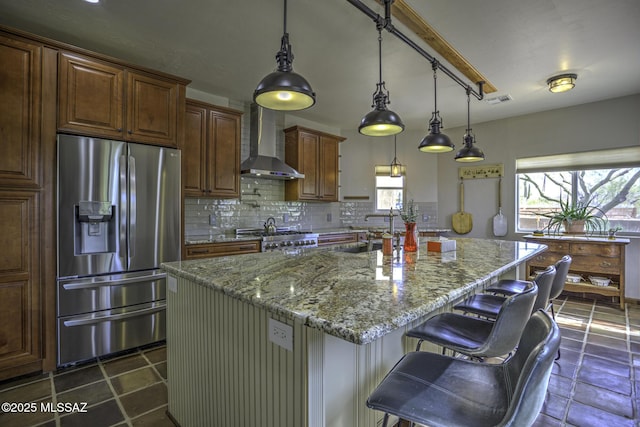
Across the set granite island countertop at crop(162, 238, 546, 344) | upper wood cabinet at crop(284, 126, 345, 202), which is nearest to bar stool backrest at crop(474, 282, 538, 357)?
granite island countertop at crop(162, 238, 546, 344)

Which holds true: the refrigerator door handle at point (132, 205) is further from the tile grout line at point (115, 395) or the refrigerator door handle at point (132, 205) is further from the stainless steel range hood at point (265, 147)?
the stainless steel range hood at point (265, 147)

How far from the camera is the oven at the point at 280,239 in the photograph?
377 centimetres

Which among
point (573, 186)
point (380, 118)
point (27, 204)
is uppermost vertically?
point (380, 118)

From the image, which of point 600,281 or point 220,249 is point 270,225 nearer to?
point 220,249

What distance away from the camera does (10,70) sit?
7.16ft

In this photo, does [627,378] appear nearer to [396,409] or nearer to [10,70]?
[396,409]

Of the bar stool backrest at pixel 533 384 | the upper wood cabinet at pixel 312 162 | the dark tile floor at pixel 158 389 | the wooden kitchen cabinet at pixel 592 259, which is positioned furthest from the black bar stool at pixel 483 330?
the wooden kitchen cabinet at pixel 592 259

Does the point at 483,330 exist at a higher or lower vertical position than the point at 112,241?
lower

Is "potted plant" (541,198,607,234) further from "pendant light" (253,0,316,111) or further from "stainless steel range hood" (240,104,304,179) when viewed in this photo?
"pendant light" (253,0,316,111)

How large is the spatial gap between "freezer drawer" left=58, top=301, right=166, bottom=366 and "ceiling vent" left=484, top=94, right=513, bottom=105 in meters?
4.54

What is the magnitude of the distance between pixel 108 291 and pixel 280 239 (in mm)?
1865

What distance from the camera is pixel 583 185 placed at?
4.43 metres

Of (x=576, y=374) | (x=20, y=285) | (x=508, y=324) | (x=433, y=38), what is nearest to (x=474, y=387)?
(x=508, y=324)

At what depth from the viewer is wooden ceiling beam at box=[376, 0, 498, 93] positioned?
89.8 inches
